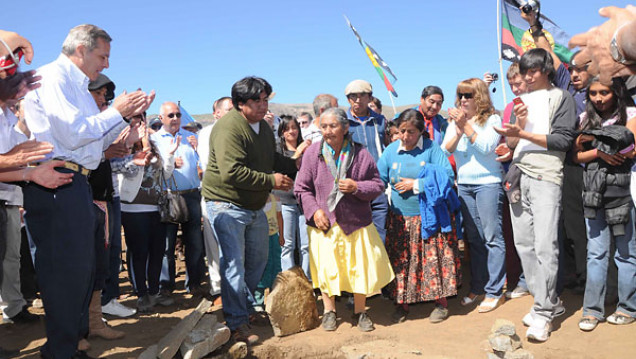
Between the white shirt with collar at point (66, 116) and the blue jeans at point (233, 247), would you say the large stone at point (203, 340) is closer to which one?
the blue jeans at point (233, 247)

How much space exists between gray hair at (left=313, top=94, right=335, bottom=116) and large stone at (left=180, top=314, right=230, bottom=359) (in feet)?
10.1

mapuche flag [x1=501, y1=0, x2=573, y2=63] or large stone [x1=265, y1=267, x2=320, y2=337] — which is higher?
mapuche flag [x1=501, y1=0, x2=573, y2=63]

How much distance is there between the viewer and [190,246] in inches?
230

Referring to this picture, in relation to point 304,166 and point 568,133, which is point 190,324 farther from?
point 568,133

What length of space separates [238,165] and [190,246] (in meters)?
2.33

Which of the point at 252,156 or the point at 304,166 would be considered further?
the point at 304,166

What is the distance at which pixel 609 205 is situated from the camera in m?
4.00

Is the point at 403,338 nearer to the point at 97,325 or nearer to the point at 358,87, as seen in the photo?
the point at 97,325

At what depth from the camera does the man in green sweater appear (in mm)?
3947

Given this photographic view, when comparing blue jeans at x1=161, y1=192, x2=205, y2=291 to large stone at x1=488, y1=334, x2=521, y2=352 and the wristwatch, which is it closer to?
large stone at x1=488, y1=334, x2=521, y2=352

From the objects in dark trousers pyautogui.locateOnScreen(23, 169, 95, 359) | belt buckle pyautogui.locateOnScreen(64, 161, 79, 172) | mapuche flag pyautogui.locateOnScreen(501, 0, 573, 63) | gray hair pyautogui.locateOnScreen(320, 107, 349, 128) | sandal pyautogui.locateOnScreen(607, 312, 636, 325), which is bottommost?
sandal pyautogui.locateOnScreen(607, 312, 636, 325)

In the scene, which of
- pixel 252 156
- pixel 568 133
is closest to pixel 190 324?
pixel 252 156

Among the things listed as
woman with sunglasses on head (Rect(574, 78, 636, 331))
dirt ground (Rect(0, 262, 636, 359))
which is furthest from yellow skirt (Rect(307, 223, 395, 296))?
woman with sunglasses on head (Rect(574, 78, 636, 331))

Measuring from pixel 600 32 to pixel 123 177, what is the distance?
14.4ft
